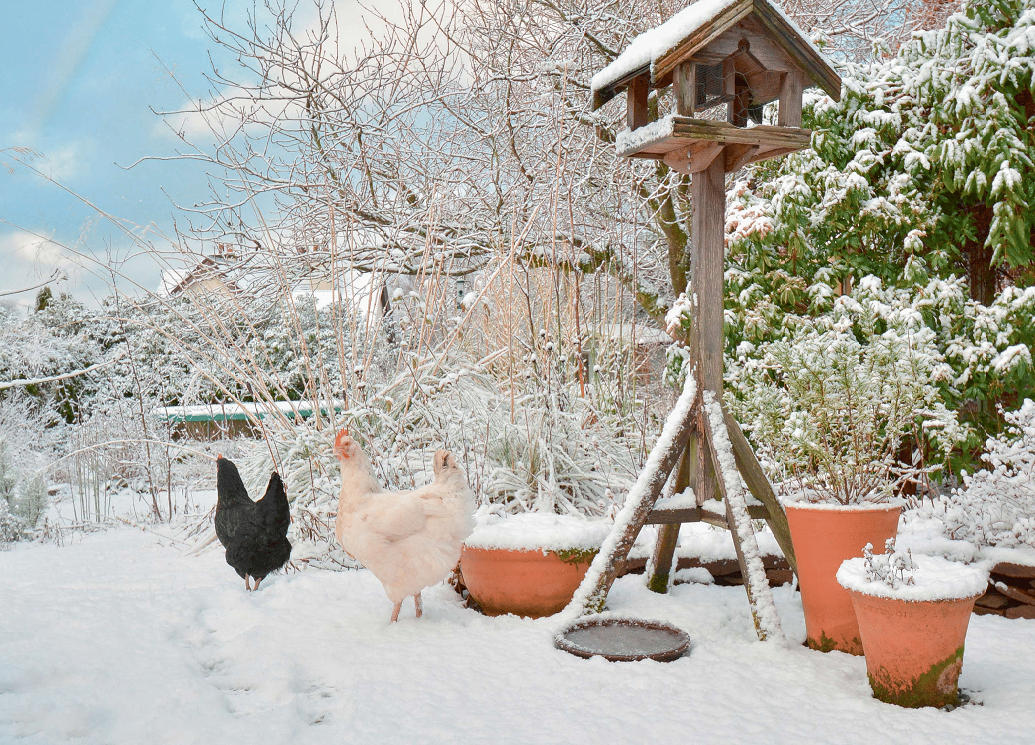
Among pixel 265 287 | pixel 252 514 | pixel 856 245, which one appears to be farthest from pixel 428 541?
pixel 265 287

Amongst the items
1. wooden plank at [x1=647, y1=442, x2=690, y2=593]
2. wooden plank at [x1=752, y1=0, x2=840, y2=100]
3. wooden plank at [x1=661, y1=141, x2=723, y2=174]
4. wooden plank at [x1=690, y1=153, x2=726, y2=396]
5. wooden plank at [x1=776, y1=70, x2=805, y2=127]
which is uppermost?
wooden plank at [x1=752, y1=0, x2=840, y2=100]

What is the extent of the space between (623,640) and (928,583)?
1.01m

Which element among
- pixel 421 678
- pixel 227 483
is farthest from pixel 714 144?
pixel 227 483

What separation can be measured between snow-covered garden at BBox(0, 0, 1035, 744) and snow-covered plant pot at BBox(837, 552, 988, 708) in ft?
0.05

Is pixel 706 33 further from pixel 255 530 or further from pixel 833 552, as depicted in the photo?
pixel 255 530

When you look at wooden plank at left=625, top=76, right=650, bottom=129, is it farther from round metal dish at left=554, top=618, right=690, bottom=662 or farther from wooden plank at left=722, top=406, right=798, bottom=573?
round metal dish at left=554, top=618, right=690, bottom=662

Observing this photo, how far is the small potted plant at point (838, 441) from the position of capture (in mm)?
2510

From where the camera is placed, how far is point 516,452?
12.7ft

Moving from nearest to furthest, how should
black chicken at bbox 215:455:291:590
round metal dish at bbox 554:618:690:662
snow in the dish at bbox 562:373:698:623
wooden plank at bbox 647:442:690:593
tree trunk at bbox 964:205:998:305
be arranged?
round metal dish at bbox 554:618:690:662 → snow in the dish at bbox 562:373:698:623 → wooden plank at bbox 647:442:690:593 → black chicken at bbox 215:455:291:590 → tree trunk at bbox 964:205:998:305

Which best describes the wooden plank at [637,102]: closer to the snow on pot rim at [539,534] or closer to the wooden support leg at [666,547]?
the wooden support leg at [666,547]

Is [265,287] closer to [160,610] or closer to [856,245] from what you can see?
[160,610]

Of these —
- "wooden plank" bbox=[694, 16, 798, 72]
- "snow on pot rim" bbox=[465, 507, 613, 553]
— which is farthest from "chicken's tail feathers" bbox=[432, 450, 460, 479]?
"wooden plank" bbox=[694, 16, 798, 72]

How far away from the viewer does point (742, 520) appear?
9.15 feet

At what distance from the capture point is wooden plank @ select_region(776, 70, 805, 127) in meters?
2.94
